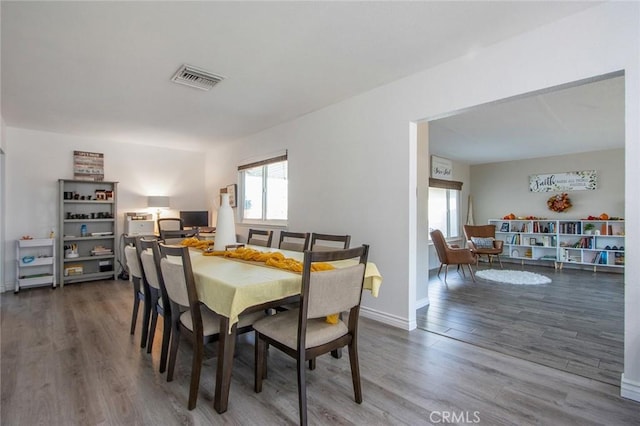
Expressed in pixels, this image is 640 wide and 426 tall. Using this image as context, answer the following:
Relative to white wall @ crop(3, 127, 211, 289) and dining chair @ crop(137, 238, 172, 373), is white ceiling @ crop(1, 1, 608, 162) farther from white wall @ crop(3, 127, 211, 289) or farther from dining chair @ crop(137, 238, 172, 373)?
dining chair @ crop(137, 238, 172, 373)

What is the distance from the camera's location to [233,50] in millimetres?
2461

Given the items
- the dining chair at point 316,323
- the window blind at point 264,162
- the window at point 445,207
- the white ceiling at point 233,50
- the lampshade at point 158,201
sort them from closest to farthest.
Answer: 1. the dining chair at point 316,323
2. the white ceiling at point 233,50
3. the window blind at point 264,162
4. the lampshade at point 158,201
5. the window at point 445,207

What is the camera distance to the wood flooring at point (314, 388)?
1656 millimetres

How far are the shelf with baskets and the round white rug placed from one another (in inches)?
249

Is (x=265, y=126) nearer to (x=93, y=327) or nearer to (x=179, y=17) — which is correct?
(x=179, y=17)

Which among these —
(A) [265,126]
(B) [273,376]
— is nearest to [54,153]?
(A) [265,126]

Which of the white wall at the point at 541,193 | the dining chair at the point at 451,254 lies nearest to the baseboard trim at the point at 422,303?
the dining chair at the point at 451,254

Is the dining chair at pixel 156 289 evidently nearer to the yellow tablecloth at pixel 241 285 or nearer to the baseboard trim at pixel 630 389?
the yellow tablecloth at pixel 241 285

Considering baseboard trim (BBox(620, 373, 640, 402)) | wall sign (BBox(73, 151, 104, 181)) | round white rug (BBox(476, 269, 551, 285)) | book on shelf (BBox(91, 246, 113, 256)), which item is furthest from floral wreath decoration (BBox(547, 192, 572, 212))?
wall sign (BBox(73, 151, 104, 181))

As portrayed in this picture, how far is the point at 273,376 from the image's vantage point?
208 cm

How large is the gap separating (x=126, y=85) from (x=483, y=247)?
21.3 feet

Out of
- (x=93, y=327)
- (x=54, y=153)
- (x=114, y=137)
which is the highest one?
(x=114, y=137)

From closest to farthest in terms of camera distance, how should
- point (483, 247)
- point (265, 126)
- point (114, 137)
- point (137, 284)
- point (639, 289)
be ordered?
point (639, 289), point (137, 284), point (265, 126), point (114, 137), point (483, 247)

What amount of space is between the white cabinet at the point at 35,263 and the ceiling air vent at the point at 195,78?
3453 millimetres
